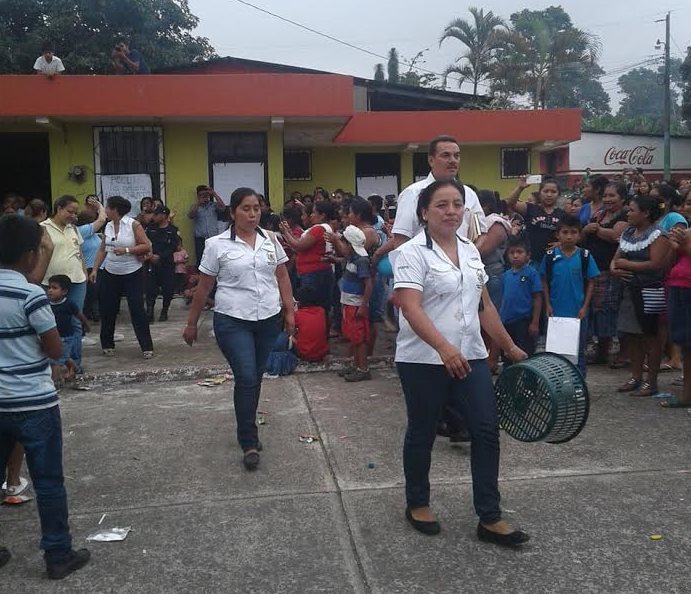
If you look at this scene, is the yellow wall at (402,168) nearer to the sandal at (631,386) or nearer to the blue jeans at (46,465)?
the sandal at (631,386)

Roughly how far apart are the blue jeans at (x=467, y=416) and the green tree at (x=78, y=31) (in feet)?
74.0

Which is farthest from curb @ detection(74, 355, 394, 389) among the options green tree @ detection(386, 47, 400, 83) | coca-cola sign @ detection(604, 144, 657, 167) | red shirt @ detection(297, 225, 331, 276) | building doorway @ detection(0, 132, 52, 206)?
green tree @ detection(386, 47, 400, 83)

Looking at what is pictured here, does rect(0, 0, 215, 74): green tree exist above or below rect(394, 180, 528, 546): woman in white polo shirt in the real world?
above

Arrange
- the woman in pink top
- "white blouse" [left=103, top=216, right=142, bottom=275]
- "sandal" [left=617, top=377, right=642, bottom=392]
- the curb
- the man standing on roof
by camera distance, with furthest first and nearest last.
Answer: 1. the man standing on roof
2. "white blouse" [left=103, top=216, right=142, bottom=275]
3. the curb
4. "sandal" [left=617, top=377, right=642, bottom=392]
5. the woman in pink top

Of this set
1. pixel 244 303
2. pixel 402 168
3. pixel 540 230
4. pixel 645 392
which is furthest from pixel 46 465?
pixel 402 168

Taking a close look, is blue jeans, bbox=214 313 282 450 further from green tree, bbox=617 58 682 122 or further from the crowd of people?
green tree, bbox=617 58 682 122

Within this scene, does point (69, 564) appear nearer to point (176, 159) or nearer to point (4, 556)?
point (4, 556)

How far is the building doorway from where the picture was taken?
49.9ft

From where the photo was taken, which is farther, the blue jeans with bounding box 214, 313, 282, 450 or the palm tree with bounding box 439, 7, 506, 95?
the palm tree with bounding box 439, 7, 506, 95

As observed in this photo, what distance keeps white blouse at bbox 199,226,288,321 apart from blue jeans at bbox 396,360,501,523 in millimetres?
1425

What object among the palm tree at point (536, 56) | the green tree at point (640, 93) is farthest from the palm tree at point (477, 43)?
the green tree at point (640, 93)

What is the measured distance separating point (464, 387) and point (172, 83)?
31.0 ft

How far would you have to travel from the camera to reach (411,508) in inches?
141

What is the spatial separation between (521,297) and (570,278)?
458 mm
